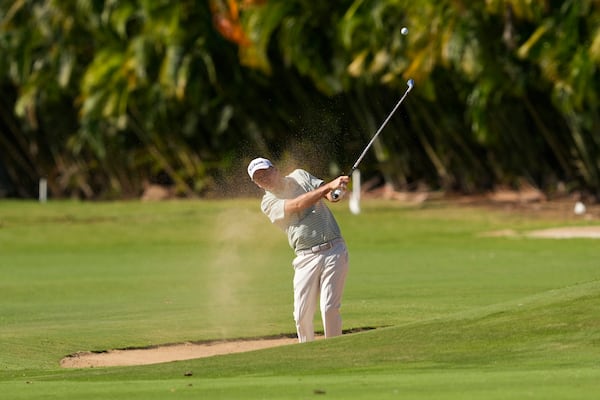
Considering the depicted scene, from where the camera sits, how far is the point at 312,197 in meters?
13.2

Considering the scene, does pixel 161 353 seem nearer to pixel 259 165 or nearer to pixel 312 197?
pixel 259 165

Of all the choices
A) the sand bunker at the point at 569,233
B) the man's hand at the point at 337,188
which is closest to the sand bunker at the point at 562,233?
the sand bunker at the point at 569,233

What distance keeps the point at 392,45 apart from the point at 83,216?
32.4 ft

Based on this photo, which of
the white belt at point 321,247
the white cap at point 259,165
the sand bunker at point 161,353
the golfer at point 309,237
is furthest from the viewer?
the sand bunker at point 161,353

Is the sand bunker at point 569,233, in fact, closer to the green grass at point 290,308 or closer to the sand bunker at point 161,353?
the green grass at point 290,308

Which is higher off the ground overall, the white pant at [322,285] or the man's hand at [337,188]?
the man's hand at [337,188]

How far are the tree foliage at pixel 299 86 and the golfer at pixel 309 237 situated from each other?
21104 millimetres

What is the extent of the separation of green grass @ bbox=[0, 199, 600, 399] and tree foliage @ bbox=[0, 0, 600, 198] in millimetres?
3708

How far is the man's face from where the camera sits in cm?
1348

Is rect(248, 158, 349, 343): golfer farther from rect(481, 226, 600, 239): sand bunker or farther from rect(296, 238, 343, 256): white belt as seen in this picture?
rect(481, 226, 600, 239): sand bunker

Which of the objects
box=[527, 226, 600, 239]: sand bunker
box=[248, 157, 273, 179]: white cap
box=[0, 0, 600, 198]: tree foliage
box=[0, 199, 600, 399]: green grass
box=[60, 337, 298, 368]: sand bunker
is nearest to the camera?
box=[0, 199, 600, 399]: green grass

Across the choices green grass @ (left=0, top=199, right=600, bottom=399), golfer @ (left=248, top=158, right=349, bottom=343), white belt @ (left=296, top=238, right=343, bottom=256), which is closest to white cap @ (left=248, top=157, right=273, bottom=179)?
golfer @ (left=248, top=158, right=349, bottom=343)

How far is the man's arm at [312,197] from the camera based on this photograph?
12.9 metres

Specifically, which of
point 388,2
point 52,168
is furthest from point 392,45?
point 52,168
